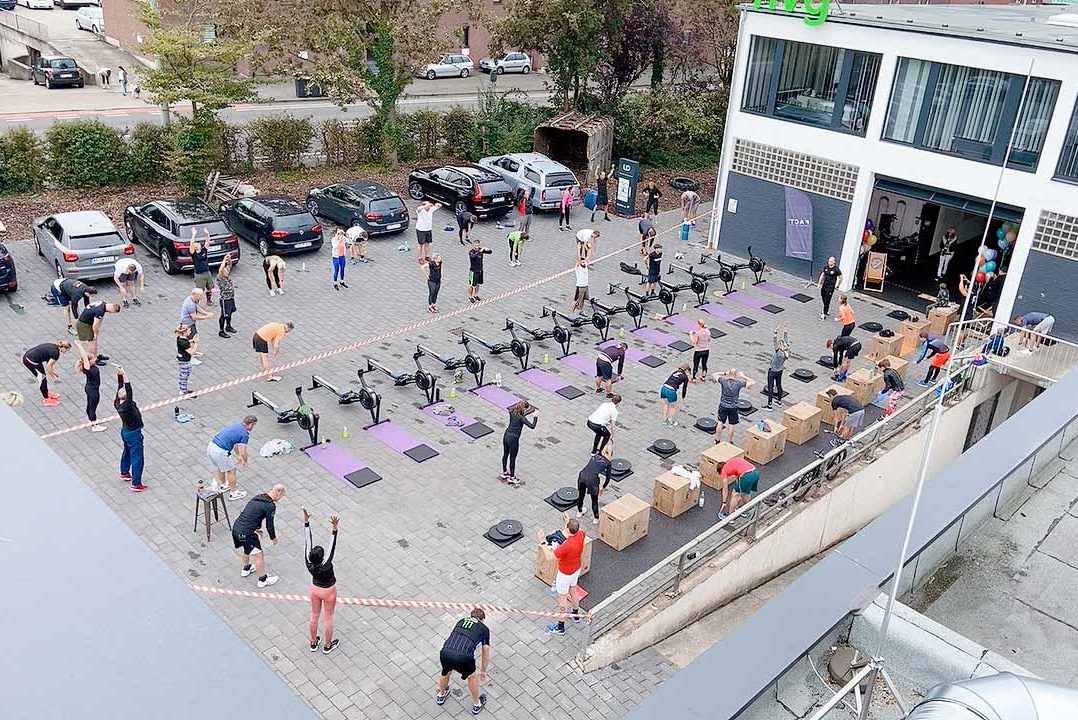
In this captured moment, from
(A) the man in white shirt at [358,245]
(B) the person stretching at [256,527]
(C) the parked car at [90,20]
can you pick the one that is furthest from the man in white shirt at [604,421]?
(C) the parked car at [90,20]

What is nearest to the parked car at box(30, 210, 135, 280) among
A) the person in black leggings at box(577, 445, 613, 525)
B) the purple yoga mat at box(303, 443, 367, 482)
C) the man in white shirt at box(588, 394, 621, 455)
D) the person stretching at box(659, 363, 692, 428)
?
the purple yoga mat at box(303, 443, 367, 482)

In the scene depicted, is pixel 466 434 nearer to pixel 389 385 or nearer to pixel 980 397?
pixel 389 385

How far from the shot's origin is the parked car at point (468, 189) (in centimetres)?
2703

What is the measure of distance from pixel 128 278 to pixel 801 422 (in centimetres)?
1485

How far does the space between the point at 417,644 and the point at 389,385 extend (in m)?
7.14

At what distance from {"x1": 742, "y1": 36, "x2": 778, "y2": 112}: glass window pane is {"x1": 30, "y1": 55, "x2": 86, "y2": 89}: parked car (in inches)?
1354

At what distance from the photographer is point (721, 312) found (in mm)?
22125

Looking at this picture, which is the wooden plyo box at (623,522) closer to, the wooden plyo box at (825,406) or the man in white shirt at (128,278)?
the wooden plyo box at (825,406)

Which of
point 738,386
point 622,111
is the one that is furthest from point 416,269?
point 622,111

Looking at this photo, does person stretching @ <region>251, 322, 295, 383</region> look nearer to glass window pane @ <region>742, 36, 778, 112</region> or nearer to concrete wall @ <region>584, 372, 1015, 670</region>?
concrete wall @ <region>584, 372, 1015, 670</region>

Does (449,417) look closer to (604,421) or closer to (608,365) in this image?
(608,365)

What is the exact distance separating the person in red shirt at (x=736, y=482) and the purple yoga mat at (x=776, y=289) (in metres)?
10.5

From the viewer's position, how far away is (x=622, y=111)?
115 feet

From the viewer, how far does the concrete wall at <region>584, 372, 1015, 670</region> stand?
1174 cm
